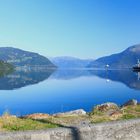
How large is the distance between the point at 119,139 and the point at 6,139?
3.60 m

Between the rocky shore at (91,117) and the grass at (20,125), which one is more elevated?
the grass at (20,125)

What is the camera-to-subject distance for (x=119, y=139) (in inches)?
445

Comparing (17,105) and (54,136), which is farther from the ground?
(54,136)

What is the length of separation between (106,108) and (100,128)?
15.3m

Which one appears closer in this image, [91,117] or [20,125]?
[20,125]

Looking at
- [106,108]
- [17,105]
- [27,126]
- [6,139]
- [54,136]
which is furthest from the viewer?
[17,105]

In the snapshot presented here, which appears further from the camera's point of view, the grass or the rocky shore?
the rocky shore

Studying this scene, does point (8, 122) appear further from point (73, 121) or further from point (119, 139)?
point (119, 139)

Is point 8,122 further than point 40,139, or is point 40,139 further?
point 8,122

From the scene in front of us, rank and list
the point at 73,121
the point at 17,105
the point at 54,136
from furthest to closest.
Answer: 1. the point at 17,105
2. the point at 73,121
3. the point at 54,136

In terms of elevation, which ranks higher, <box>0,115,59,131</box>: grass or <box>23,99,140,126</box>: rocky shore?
<box>0,115,59,131</box>: grass

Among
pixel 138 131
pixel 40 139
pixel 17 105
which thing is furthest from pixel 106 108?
pixel 17 105

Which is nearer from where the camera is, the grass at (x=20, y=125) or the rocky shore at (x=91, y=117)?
the grass at (x=20, y=125)

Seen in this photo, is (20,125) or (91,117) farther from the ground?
(20,125)
